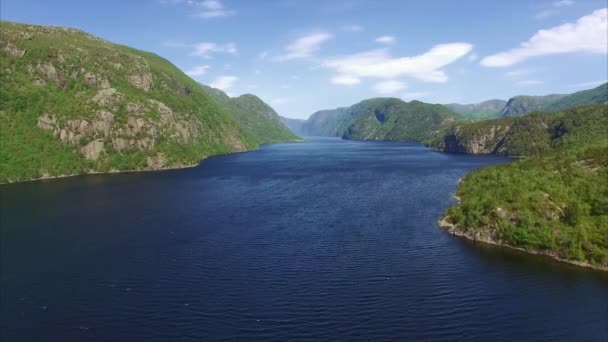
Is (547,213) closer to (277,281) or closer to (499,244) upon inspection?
(499,244)

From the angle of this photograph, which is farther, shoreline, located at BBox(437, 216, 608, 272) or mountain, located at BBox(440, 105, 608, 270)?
mountain, located at BBox(440, 105, 608, 270)

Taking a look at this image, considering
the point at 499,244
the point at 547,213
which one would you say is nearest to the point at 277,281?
the point at 499,244

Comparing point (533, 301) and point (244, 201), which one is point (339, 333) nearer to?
point (533, 301)

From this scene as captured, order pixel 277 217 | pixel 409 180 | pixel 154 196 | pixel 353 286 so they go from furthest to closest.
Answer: pixel 409 180
pixel 154 196
pixel 277 217
pixel 353 286

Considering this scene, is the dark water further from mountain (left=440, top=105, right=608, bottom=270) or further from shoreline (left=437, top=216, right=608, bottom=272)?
mountain (left=440, top=105, right=608, bottom=270)

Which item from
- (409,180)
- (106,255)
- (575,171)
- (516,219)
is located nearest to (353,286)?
(516,219)

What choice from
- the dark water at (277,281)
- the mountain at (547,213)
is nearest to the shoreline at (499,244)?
the mountain at (547,213)

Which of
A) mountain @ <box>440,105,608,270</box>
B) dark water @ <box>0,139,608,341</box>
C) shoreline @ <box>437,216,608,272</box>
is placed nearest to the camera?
dark water @ <box>0,139,608,341</box>

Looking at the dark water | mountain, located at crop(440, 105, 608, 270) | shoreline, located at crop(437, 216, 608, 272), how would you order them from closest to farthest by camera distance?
the dark water, shoreline, located at crop(437, 216, 608, 272), mountain, located at crop(440, 105, 608, 270)

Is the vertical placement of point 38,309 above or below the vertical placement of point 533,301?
above

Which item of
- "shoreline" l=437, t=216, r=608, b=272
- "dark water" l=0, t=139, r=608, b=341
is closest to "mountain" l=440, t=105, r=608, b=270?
"shoreline" l=437, t=216, r=608, b=272
